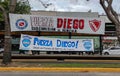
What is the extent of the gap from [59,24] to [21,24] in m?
2.50

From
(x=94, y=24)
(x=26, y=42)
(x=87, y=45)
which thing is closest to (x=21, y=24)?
(x=26, y=42)

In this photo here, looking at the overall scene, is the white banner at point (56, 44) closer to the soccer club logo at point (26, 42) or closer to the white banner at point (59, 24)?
the soccer club logo at point (26, 42)

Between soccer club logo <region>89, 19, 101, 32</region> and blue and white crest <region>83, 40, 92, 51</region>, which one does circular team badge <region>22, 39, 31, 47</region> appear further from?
soccer club logo <region>89, 19, 101, 32</region>

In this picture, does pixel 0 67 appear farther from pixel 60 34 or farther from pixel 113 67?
pixel 60 34

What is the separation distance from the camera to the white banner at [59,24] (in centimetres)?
2355

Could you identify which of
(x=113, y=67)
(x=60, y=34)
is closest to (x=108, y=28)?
(x=60, y=34)

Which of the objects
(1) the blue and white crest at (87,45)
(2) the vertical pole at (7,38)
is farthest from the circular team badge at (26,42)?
(1) the blue and white crest at (87,45)

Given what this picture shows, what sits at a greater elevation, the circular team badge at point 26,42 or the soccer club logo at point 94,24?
the soccer club logo at point 94,24

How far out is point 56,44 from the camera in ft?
80.0

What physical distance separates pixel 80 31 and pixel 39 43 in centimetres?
283

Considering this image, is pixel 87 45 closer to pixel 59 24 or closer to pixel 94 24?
pixel 94 24

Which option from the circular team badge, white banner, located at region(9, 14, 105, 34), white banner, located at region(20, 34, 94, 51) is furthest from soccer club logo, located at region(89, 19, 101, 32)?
the circular team badge

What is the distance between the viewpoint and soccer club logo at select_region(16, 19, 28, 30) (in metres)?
23.3

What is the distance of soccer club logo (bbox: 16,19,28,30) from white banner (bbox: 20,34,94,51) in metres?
0.68
